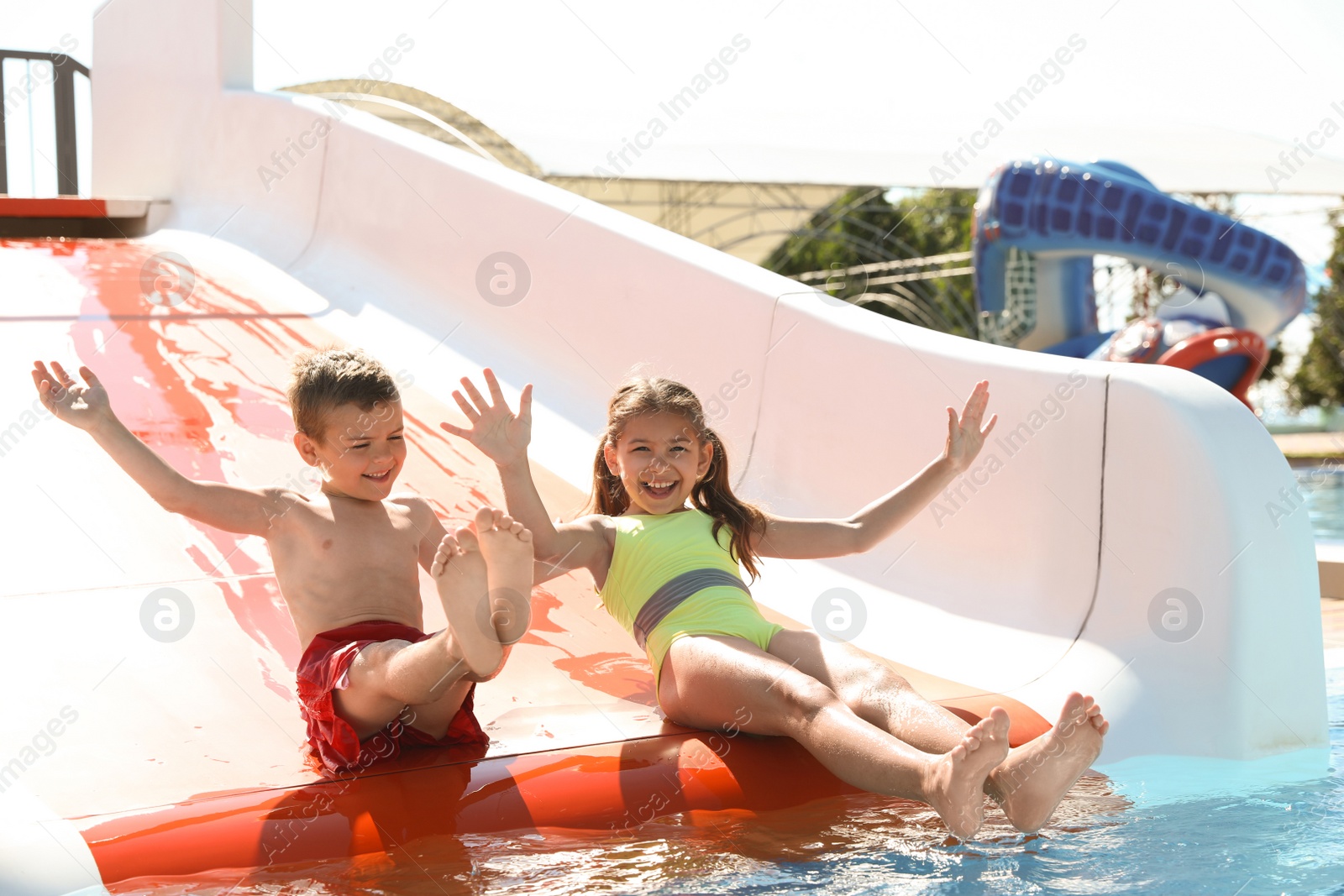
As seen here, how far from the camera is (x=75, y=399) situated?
207cm

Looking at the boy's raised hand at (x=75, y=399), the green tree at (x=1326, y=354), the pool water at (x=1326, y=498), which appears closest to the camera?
the boy's raised hand at (x=75, y=399)

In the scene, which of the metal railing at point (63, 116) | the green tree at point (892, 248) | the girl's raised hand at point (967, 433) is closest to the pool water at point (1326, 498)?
the green tree at point (892, 248)

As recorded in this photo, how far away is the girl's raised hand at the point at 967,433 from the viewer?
7.89 ft

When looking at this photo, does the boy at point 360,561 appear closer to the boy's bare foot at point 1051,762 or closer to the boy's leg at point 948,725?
the boy's leg at point 948,725

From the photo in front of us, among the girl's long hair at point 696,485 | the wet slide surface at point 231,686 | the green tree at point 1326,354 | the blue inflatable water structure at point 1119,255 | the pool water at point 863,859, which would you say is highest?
the green tree at point 1326,354

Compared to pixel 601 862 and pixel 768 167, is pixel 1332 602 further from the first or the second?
pixel 768 167

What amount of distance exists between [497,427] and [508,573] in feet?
1.43

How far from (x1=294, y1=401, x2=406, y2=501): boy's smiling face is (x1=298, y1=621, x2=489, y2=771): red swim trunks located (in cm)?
24

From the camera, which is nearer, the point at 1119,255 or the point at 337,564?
the point at 337,564

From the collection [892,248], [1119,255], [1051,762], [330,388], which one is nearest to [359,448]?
[330,388]

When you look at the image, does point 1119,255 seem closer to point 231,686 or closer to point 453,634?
point 231,686

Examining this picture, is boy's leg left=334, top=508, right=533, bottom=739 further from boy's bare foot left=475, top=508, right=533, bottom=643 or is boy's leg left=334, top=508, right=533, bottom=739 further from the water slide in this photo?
the water slide

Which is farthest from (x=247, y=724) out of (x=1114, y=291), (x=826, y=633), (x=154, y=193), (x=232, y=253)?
(x=1114, y=291)

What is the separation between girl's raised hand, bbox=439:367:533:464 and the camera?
2221 mm
